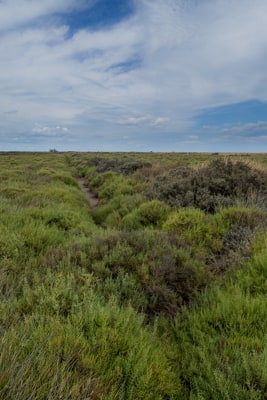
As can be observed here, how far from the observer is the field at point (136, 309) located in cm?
259

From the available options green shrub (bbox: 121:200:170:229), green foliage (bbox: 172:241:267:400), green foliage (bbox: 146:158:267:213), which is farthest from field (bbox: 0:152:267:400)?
green foliage (bbox: 146:158:267:213)

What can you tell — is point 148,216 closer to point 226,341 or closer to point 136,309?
point 136,309

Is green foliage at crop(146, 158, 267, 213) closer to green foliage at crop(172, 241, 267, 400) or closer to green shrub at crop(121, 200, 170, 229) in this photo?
green shrub at crop(121, 200, 170, 229)

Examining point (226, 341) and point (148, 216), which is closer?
point (226, 341)

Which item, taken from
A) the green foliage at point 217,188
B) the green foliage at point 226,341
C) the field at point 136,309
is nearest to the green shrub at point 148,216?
the field at point 136,309

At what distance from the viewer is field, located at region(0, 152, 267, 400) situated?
8.48ft

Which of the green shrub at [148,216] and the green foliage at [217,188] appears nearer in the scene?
the green shrub at [148,216]

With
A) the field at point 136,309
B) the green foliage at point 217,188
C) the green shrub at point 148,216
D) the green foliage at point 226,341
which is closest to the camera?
the field at point 136,309

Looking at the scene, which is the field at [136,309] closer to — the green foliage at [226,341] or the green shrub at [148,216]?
the green foliage at [226,341]

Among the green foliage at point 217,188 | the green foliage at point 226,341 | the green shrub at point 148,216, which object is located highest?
the green foliage at point 217,188

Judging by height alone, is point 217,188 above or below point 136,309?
above

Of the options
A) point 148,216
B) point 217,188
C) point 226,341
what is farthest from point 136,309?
point 217,188

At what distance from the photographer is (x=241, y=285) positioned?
4566 mm

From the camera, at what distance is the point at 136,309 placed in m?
4.20
